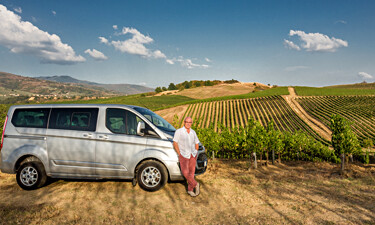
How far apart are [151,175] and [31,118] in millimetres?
3833

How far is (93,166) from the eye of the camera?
226 inches

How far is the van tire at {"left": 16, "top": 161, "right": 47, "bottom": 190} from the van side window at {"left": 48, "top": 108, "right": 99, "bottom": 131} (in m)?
1.14

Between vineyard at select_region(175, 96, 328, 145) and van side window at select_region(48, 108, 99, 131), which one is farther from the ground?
van side window at select_region(48, 108, 99, 131)

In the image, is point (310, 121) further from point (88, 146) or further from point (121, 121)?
point (88, 146)

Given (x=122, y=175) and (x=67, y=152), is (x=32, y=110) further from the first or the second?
(x=122, y=175)

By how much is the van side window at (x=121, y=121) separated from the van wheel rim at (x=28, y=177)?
95.0 inches

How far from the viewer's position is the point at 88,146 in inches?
226

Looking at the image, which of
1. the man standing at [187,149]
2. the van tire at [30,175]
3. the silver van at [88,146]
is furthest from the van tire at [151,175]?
the van tire at [30,175]

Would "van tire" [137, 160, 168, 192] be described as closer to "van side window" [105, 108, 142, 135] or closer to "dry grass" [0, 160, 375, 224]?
"dry grass" [0, 160, 375, 224]

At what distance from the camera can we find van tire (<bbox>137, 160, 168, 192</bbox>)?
556cm

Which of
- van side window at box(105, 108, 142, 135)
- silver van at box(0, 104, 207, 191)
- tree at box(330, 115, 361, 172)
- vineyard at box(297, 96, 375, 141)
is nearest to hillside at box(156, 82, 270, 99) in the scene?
vineyard at box(297, 96, 375, 141)

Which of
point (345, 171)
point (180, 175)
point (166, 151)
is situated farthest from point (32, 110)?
point (345, 171)

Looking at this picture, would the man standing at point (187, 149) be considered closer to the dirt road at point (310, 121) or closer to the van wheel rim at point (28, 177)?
the van wheel rim at point (28, 177)

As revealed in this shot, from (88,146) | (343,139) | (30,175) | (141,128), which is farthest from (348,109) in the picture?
(30,175)
